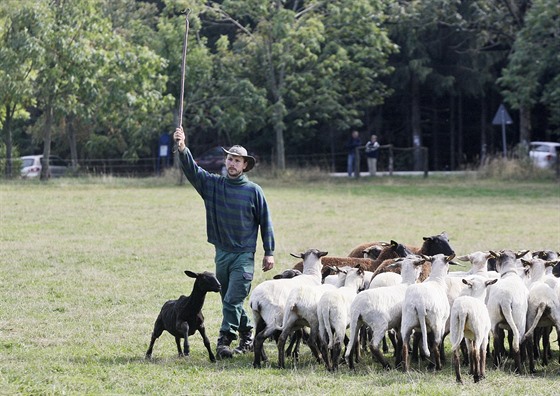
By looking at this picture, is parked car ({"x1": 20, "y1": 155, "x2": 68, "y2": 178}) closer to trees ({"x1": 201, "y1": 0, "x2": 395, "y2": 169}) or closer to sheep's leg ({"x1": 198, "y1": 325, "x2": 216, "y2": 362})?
trees ({"x1": 201, "y1": 0, "x2": 395, "y2": 169})

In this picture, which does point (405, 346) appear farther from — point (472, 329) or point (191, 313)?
point (191, 313)

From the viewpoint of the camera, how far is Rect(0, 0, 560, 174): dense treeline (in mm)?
38969

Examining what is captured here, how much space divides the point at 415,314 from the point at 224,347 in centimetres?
202

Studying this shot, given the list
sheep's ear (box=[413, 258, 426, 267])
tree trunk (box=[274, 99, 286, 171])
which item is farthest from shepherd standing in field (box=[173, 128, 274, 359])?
tree trunk (box=[274, 99, 286, 171])

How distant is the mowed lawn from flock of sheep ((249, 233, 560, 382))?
0.73 ft

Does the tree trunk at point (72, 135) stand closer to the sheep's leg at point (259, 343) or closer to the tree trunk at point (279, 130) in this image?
the tree trunk at point (279, 130)

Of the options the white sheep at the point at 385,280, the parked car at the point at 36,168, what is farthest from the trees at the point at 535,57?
the white sheep at the point at 385,280

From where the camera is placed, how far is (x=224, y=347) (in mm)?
10688

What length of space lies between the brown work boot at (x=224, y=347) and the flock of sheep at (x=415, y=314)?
0.43 m

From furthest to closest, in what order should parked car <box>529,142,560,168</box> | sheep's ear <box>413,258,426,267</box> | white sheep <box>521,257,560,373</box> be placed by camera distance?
parked car <box>529,142,560,168</box>
sheep's ear <box>413,258,426,267</box>
white sheep <box>521,257,560,373</box>

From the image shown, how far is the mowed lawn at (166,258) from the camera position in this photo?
30.9 feet

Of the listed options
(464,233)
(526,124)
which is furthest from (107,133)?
(464,233)

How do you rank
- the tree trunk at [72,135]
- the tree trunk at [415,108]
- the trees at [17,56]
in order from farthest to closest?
the tree trunk at [72,135], the tree trunk at [415,108], the trees at [17,56]

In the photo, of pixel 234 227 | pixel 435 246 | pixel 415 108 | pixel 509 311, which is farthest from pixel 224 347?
pixel 415 108
